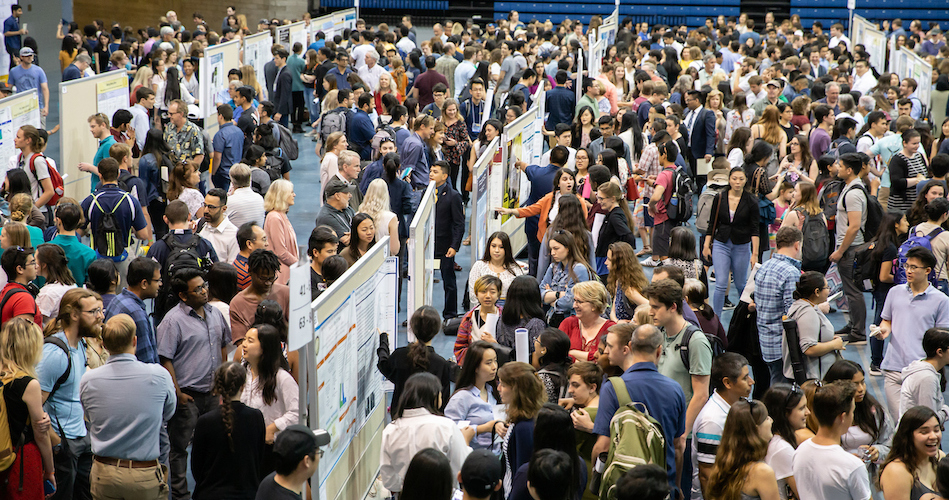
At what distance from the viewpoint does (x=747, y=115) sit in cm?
1077

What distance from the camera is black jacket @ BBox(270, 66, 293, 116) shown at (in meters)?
14.2

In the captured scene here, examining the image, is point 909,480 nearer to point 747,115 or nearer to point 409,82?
point 747,115

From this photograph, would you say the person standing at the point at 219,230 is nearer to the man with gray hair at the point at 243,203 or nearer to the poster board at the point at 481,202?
the man with gray hair at the point at 243,203

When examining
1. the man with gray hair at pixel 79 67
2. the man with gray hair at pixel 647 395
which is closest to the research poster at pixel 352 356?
the man with gray hair at pixel 647 395

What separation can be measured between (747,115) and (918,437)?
7.36 metres

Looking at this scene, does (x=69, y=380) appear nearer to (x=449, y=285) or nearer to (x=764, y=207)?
(x=449, y=285)

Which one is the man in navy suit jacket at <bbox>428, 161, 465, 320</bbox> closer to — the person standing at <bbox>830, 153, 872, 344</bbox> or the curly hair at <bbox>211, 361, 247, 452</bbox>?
the person standing at <bbox>830, 153, 872, 344</bbox>

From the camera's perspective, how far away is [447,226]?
772 cm

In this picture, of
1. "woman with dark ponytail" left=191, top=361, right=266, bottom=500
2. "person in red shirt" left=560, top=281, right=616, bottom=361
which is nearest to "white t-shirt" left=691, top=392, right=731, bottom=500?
"person in red shirt" left=560, top=281, right=616, bottom=361

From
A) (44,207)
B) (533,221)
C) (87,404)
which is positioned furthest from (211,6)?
(87,404)

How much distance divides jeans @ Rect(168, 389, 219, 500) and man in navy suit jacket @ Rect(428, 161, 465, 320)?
3.06 metres

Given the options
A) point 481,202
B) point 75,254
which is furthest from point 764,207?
point 75,254

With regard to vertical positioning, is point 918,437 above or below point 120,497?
above

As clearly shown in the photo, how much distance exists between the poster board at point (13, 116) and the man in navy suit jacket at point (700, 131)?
7.18 m
